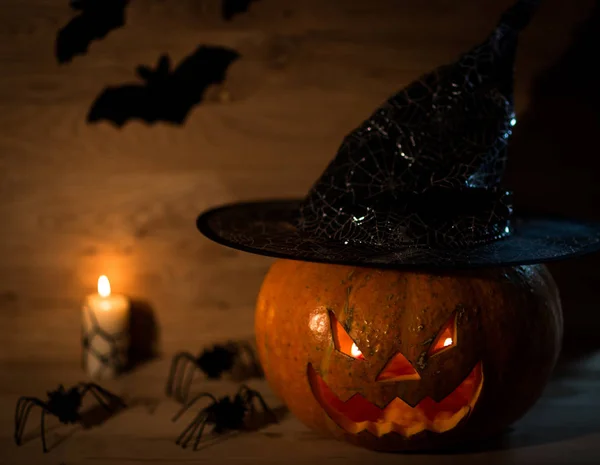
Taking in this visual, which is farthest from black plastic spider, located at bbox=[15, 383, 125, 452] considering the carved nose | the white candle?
the carved nose

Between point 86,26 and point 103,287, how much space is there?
1.75ft

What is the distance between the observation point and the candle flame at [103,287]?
4.29 ft

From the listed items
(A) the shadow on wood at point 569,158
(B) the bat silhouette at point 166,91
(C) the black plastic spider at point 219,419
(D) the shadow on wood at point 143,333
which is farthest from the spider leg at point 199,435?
(A) the shadow on wood at point 569,158

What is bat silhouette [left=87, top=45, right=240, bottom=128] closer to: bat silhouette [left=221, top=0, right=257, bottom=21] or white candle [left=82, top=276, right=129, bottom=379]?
bat silhouette [left=221, top=0, right=257, bottom=21]

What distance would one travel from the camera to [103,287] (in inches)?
51.5

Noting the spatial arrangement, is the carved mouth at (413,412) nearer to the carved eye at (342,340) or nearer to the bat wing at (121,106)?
the carved eye at (342,340)

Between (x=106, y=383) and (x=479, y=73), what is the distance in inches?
35.2

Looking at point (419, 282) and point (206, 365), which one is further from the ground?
point (419, 282)

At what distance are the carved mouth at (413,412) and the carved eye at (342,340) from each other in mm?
59

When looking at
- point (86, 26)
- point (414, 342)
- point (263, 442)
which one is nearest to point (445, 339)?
point (414, 342)

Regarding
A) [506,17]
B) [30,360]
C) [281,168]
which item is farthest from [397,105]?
[30,360]

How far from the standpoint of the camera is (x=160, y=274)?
1.38 m

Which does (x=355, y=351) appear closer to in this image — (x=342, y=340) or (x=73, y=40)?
(x=342, y=340)

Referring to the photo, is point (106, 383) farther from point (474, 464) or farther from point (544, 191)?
point (544, 191)
